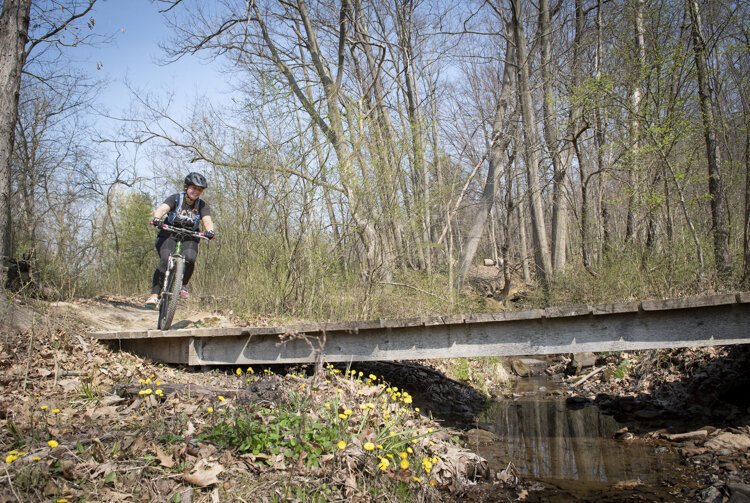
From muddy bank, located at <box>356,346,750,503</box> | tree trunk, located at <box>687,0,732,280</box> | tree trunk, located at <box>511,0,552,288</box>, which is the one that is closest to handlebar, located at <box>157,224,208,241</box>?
muddy bank, located at <box>356,346,750,503</box>

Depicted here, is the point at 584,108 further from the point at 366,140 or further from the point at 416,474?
the point at 416,474

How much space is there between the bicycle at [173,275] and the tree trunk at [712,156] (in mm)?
7680

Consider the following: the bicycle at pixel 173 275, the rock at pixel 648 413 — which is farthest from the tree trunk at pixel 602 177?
the bicycle at pixel 173 275

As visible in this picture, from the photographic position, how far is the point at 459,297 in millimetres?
10578

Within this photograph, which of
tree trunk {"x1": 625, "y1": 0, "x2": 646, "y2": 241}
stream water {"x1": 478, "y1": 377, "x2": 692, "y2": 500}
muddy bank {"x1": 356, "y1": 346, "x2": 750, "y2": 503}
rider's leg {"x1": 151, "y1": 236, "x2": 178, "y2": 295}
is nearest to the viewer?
muddy bank {"x1": 356, "y1": 346, "x2": 750, "y2": 503}

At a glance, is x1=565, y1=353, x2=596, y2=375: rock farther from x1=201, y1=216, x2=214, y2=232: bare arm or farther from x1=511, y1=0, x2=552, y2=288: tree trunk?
x1=201, y1=216, x2=214, y2=232: bare arm

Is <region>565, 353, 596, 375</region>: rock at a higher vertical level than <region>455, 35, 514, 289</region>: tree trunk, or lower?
lower

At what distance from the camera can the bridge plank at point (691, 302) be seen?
559 cm

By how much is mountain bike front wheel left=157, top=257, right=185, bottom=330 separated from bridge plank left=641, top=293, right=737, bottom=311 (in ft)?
16.9

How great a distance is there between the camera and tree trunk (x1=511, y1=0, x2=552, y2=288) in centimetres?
1464

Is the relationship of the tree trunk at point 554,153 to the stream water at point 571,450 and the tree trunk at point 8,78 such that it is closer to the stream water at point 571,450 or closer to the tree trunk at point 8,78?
the stream water at point 571,450

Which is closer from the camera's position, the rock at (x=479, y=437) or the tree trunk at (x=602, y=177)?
the rock at (x=479, y=437)

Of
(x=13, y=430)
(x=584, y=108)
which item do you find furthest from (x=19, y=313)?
(x=584, y=108)

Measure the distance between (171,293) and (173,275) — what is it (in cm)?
23
